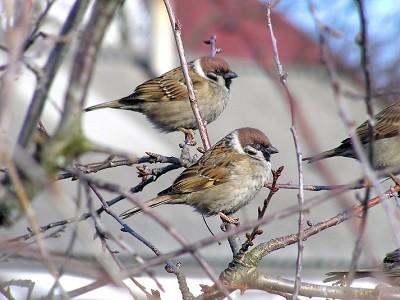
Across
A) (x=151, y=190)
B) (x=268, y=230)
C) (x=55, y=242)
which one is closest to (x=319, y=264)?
(x=268, y=230)

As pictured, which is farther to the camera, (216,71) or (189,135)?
(216,71)

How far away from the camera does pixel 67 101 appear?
1829mm

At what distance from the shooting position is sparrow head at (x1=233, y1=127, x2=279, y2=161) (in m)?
5.39

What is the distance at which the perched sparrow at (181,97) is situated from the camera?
5.98 meters

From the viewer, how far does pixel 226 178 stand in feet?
17.5

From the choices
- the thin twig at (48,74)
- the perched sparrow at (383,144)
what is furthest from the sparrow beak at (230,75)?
the thin twig at (48,74)

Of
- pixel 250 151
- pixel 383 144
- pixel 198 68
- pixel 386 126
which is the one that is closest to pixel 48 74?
pixel 250 151

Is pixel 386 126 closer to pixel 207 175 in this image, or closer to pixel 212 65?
pixel 212 65

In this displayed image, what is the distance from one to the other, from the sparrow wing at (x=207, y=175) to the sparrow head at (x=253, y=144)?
8cm

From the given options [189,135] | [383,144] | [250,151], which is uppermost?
[383,144]

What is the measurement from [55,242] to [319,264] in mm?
3979

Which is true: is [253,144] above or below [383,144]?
below

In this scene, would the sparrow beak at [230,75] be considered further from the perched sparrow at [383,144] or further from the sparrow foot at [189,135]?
the perched sparrow at [383,144]

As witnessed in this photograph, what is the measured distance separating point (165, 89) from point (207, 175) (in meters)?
1.30
